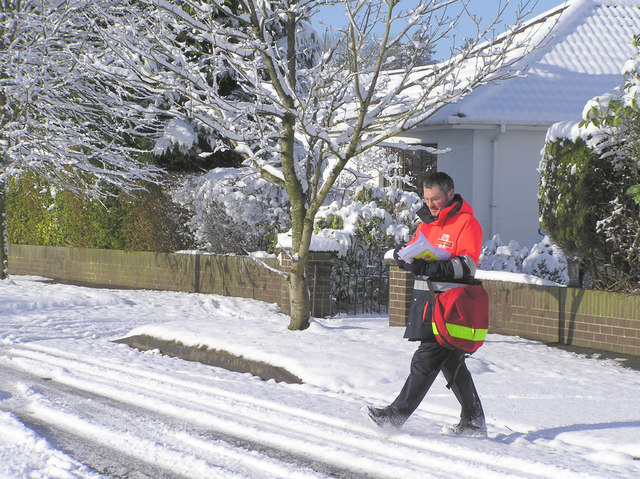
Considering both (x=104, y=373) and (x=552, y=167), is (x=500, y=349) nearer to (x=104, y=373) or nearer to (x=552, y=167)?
(x=552, y=167)

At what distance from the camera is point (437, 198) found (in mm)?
5559

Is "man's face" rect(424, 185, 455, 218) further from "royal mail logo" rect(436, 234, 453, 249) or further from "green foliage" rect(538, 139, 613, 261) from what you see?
"green foliage" rect(538, 139, 613, 261)

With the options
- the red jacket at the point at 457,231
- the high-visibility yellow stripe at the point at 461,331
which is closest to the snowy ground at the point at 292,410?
the high-visibility yellow stripe at the point at 461,331

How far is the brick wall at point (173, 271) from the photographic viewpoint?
12.2 meters

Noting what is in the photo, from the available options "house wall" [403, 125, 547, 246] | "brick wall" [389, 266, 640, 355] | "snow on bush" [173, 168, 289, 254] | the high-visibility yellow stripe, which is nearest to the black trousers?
the high-visibility yellow stripe

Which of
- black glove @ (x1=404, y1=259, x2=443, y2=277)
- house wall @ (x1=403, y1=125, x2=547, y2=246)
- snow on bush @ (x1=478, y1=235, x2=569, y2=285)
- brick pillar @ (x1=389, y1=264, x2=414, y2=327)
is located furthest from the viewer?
house wall @ (x1=403, y1=125, x2=547, y2=246)

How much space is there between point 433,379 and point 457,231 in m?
1.00

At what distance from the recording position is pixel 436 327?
535 cm

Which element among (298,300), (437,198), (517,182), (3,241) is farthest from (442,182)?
(3,241)

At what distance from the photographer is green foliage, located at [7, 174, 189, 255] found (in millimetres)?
17078

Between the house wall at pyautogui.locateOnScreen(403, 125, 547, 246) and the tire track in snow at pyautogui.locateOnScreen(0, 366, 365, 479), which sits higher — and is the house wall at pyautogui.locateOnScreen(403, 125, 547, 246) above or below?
above

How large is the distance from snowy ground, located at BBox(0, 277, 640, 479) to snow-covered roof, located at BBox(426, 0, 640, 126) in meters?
8.14

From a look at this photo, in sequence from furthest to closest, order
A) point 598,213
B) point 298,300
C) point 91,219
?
point 91,219 < point 298,300 < point 598,213

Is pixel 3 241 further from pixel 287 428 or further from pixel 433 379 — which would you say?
pixel 433 379
